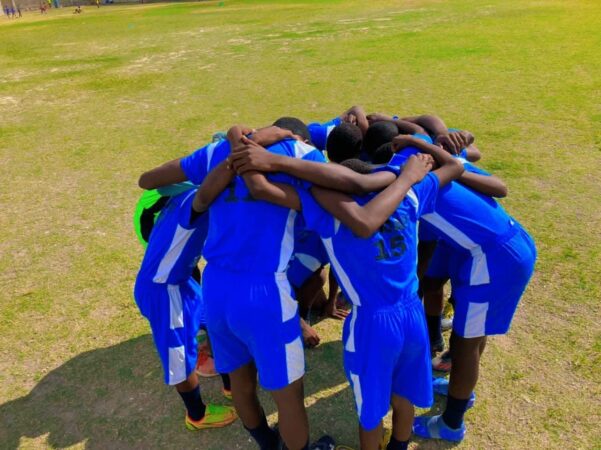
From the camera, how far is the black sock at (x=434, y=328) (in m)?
3.62

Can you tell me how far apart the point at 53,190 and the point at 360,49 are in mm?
10563

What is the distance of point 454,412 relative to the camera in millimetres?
2906

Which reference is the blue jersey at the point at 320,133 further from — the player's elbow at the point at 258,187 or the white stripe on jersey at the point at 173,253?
the player's elbow at the point at 258,187

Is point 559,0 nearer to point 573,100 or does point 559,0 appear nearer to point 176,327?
point 573,100

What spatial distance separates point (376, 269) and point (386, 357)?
0.42 m

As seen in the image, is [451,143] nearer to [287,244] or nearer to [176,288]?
[287,244]

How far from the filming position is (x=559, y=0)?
74.4ft

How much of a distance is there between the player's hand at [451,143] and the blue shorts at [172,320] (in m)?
1.72

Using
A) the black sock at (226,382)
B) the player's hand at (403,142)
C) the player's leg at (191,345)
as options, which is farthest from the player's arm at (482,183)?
the black sock at (226,382)

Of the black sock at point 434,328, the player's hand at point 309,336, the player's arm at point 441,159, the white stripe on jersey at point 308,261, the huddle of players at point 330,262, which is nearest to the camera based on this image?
the huddle of players at point 330,262

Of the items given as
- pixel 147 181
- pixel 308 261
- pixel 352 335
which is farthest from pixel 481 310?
pixel 147 181

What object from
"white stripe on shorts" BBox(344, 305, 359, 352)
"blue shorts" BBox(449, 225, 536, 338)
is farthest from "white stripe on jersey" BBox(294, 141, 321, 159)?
"blue shorts" BBox(449, 225, 536, 338)

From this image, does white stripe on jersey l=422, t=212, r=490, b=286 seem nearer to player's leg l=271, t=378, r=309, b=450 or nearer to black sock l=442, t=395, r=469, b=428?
black sock l=442, t=395, r=469, b=428

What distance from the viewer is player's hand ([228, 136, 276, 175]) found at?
227cm
